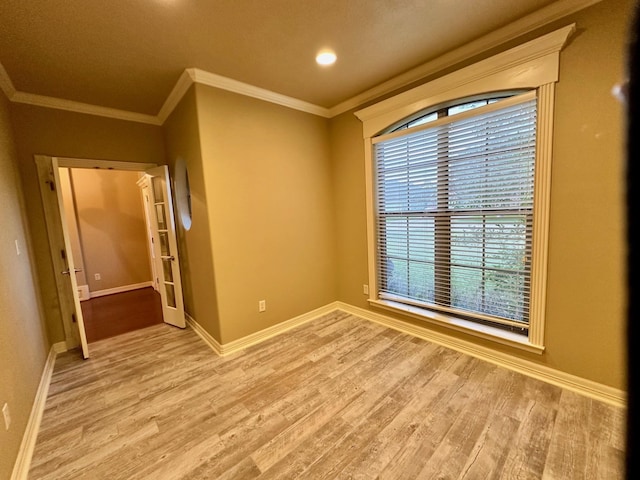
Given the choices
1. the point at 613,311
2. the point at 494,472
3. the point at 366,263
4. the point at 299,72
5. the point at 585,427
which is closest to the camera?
the point at 494,472

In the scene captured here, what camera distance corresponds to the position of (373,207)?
317 cm

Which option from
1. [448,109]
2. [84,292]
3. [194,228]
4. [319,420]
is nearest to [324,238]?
[194,228]

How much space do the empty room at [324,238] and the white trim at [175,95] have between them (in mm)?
42

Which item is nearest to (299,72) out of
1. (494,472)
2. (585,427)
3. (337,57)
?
(337,57)

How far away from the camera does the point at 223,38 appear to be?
2.01 metres

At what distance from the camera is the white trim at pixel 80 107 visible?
2612 mm

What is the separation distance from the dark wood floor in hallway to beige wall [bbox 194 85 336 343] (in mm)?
1681

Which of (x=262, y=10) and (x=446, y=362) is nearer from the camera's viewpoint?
(x=262, y=10)

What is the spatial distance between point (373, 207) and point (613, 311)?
207 centimetres

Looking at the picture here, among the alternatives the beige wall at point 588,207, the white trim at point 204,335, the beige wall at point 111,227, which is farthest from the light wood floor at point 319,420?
the beige wall at point 111,227

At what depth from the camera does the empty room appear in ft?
5.52

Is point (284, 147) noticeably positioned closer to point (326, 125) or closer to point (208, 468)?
point (326, 125)

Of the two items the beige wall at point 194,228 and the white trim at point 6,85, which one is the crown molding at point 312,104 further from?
the beige wall at point 194,228

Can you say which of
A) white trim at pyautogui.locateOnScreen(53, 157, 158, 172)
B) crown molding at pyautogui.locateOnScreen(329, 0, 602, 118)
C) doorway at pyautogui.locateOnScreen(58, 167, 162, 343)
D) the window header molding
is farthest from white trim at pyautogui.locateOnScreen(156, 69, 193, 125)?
doorway at pyautogui.locateOnScreen(58, 167, 162, 343)
